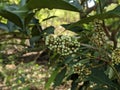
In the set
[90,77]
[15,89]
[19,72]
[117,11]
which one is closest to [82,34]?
[90,77]

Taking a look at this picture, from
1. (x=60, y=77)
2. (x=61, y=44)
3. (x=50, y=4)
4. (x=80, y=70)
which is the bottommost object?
(x=60, y=77)

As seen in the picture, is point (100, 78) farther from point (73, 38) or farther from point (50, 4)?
point (50, 4)

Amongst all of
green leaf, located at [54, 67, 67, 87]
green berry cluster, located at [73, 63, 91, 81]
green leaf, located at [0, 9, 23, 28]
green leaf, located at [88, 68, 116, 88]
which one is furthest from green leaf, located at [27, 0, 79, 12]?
green leaf, located at [54, 67, 67, 87]

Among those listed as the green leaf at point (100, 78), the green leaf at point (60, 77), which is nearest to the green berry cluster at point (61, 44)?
the green leaf at point (100, 78)

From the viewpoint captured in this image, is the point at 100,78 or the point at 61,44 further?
the point at 100,78

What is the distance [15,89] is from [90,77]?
3532 mm

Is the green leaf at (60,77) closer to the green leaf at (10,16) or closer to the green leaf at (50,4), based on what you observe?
the green leaf at (10,16)

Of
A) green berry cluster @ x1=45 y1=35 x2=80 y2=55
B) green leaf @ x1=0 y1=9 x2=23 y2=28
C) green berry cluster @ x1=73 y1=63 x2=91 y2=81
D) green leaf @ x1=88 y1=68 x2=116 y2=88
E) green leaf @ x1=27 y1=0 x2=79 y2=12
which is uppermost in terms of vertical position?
green leaf @ x1=27 y1=0 x2=79 y2=12

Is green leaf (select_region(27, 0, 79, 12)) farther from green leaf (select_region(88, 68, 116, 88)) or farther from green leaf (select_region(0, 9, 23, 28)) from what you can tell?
green leaf (select_region(88, 68, 116, 88))

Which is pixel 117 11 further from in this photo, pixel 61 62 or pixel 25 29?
pixel 61 62

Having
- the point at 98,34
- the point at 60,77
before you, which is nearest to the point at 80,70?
the point at 98,34

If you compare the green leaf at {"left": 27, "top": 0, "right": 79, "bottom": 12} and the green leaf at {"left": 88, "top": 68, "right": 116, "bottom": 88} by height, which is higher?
the green leaf at {"left": 27, "top": 0, "right": 79, "bottom": 12}

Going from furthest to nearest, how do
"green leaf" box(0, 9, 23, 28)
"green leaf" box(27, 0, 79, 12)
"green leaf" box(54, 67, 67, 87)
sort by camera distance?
"green leaf" box(54, 67, 67, 87) → "green leaf" box(0, 9, 23, 28) → "green leaf" box(27, 0, 79, 12)

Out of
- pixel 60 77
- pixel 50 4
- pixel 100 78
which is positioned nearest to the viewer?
pixel 50 4
